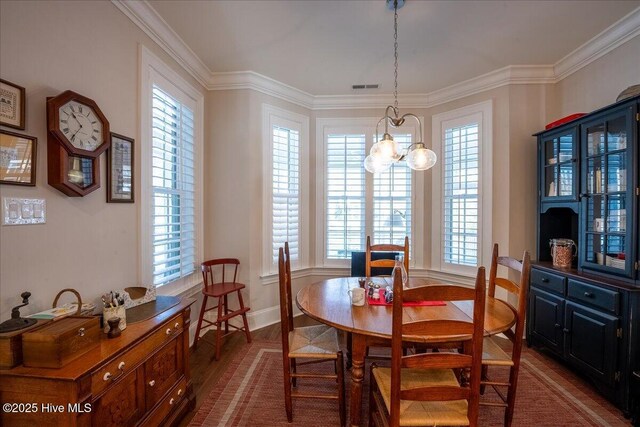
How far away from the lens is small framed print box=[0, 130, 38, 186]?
4.54 ft

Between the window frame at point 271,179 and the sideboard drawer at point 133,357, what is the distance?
5.40 ft

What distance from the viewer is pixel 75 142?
5.64 feet

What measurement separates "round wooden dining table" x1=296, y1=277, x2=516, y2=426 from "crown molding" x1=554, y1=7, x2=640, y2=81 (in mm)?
2478

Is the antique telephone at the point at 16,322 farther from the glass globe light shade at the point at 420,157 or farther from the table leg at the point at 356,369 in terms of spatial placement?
the glass globe light shade at the point at 420,157

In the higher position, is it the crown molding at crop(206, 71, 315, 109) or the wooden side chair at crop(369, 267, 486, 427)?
the crown molding at crop(206, 71, 315, 109)

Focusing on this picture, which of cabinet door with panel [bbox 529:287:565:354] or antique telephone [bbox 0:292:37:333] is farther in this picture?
cabinet door with panel [bbox 529:287:565:354]

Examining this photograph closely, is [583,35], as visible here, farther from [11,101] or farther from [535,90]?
[11,101]

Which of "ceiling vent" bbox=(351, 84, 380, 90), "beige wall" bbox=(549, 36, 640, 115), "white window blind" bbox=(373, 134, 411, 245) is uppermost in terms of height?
"ceiling vent" bbox=(351, 84, 380, 90)

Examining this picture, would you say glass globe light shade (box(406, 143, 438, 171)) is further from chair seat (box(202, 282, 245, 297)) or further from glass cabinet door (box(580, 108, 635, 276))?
chair seat (box(202, 282, 245, 297))

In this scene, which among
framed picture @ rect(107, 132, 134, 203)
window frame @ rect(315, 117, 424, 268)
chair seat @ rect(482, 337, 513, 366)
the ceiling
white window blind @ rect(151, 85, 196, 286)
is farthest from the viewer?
window frame @ rect(315, 117, 424, 268)

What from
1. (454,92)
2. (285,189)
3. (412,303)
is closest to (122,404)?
(412,303)

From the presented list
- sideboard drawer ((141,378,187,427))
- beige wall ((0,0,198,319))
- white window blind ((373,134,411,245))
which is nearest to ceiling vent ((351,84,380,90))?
white window blind ((373,134,411,245))

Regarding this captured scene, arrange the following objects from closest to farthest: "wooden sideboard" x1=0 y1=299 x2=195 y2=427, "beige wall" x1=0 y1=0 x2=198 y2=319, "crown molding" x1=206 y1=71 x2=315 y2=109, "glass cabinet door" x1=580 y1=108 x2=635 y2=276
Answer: "wooden sideboard" x1=0 y1=299 x2=195 y2=427, "beige wall" x1=0 y1=0 x2=198 y2=319, "glass cabinet door" x1=580 y1=108 x2=635 y2=276, "crown molding" x1=206 y1=71 x2=315 y2=109

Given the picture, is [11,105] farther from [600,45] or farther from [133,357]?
[600,45]
